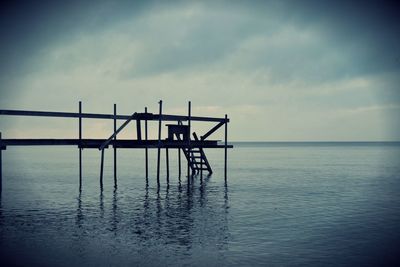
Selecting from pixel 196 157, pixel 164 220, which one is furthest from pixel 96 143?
pixel 196 157

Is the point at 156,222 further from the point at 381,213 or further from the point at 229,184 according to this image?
the point at 229,184

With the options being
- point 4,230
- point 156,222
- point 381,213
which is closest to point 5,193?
point 4,230

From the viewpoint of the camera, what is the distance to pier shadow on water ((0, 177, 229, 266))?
10227 mm

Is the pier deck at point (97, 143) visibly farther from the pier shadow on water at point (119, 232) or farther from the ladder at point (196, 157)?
the ladder at point (196, 157)

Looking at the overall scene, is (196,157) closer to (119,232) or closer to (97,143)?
(97,143)

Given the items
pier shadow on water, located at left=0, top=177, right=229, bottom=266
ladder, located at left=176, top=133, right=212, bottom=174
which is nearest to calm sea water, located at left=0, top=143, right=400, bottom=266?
pier shadow on water, located at left=0, top=177, right=229, bottom=266

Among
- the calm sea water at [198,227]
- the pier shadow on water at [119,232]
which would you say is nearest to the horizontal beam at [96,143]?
the calm sea water at [198,227]

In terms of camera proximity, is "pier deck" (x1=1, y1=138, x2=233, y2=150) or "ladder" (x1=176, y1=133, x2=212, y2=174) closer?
"pier deck" (x1=1, y1=138, x2=233, y2=150)

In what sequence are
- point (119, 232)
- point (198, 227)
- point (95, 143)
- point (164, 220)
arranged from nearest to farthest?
point (119, 232) < point (198, 227) < point (164, 220) < point (95, 143)

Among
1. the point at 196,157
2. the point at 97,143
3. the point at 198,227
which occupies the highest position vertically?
the point at 97,143

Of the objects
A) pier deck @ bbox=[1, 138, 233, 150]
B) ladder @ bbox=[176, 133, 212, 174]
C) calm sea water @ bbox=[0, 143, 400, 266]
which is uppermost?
pier deck @ bbox=[1, 138, 233, 150]

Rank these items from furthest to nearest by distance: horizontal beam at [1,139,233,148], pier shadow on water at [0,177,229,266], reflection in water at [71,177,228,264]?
horizontal beam at [1,139,233,148]
reflection in water at [71,177,228,264]
pier shadow on water at [0,177,229,266]

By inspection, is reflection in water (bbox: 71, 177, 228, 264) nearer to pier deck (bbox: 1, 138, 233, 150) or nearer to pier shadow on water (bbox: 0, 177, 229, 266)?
pier shadow on water (bbox: 0, 177, 229, 266)

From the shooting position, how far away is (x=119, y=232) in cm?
1291
